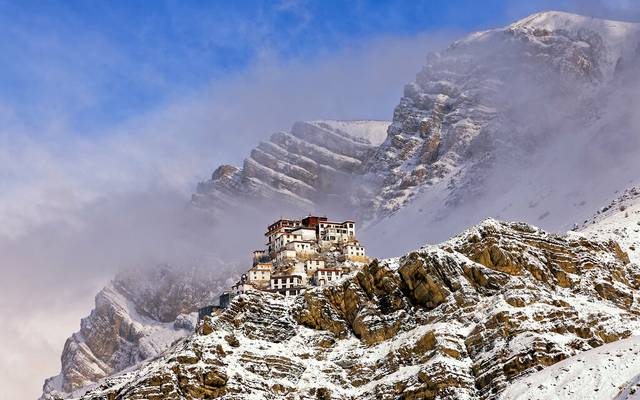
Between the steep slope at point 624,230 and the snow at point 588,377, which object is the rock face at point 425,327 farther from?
the steep slope at point 624,230

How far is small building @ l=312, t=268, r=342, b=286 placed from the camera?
18565 cm

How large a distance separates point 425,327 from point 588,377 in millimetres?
28401

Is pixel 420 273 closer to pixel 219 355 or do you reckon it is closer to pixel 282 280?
pixel 219 355

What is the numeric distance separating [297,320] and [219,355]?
16.4m

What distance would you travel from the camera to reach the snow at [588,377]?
340 feet

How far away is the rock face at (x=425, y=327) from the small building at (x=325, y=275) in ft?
122

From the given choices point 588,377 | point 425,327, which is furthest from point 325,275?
point 588,377

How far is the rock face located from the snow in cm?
357

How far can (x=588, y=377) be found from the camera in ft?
350

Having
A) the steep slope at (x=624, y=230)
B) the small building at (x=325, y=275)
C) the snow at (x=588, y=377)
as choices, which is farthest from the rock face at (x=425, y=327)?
the small building at (x=325, y=275)

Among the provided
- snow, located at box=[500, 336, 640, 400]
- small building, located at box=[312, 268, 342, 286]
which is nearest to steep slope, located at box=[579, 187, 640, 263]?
snow, located at box=[500, 336, 640, 400]

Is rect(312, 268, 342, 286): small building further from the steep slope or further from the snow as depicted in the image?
the snow

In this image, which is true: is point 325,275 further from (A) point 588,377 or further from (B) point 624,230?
(A) point 588,377

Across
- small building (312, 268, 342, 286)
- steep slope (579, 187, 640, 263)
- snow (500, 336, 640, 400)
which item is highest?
small building (312, 268, 342, 286)
